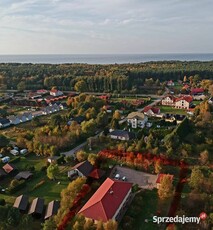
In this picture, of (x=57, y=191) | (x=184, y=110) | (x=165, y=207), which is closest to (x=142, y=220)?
(x=165, y=207)

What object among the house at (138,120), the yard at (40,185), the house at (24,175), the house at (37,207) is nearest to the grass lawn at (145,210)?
the house at (37,207)

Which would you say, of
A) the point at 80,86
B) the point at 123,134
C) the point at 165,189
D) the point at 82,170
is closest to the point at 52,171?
the point at 82,170

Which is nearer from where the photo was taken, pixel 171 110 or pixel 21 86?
pixel 171 110

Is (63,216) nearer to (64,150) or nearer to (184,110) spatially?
(64,150)

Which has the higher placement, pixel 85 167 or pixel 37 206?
pixel 85 167

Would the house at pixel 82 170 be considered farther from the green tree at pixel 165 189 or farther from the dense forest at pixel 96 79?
the dense forest at pixel 96 79

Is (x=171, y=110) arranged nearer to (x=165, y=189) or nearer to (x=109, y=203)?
(x=165, y=189)

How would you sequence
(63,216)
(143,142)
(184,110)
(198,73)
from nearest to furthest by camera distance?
(63,216) < (143,142) < (184,110) < (198,73)
